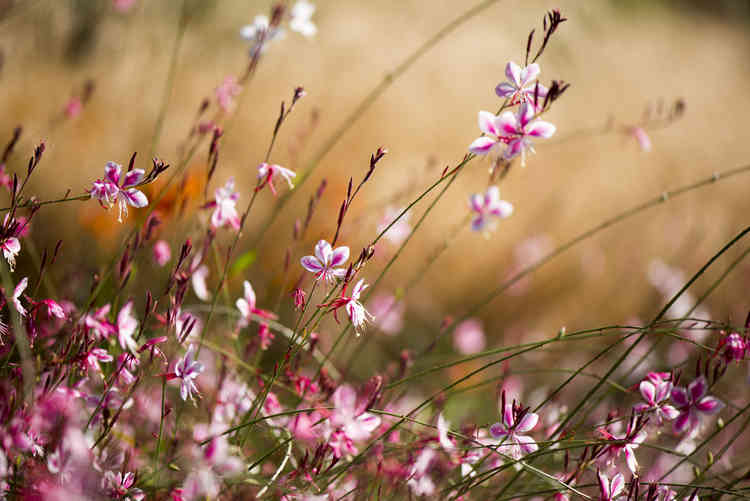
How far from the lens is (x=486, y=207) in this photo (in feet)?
3.61

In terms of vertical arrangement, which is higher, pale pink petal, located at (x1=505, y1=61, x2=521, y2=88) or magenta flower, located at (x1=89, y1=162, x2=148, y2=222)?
pale pink petal, located at (x1=505, y1=61, x2=521, y2=88)

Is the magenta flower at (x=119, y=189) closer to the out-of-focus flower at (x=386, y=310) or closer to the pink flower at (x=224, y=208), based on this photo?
the pink flower at (x=224, y=208)

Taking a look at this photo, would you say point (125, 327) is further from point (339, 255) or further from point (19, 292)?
point (339, 255)

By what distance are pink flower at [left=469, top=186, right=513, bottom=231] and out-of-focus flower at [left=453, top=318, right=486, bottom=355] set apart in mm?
1203

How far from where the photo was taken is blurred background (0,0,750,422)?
1924mm

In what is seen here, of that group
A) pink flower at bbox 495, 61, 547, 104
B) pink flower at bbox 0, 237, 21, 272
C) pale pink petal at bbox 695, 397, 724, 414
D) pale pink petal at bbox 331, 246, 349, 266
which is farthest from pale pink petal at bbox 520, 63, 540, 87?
pink flower at bbox 0, 237, 21, 272

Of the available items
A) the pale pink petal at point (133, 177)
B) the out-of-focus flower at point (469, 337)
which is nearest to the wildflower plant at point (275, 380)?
the pale pink petal at point (133, 177)

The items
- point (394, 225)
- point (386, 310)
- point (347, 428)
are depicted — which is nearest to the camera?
point (347, 428)

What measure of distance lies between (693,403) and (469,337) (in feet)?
4.07

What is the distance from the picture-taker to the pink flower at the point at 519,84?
2.93 feet

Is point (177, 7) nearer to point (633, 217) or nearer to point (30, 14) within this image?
point (30, 14)

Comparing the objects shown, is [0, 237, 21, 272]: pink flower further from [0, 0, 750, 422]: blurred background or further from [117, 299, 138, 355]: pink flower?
[0, 0, 750, 422]: blurred background

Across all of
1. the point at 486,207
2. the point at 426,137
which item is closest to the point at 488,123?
the point at 486,207

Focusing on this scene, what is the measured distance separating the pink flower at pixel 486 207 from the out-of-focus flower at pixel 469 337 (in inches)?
47.4
